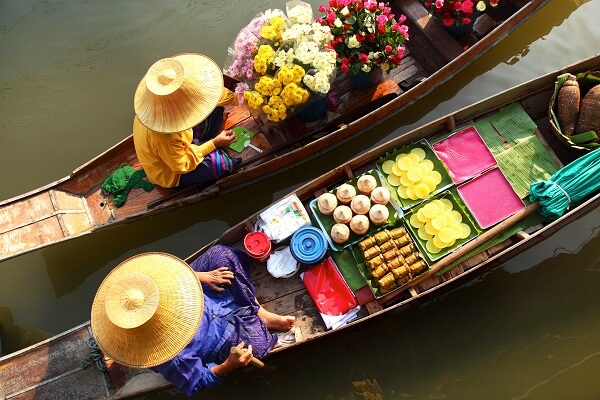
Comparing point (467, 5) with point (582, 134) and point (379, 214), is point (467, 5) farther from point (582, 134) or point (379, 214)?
point (379, 214)

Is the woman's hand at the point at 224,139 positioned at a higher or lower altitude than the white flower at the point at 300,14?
lower

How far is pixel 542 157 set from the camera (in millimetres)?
4609

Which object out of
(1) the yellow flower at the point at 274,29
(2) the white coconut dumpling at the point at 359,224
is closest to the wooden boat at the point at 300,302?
(2) the white coconut dumpling at the point at 359,224

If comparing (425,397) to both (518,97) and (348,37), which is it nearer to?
(518,97)

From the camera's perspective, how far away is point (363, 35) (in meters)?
4.50

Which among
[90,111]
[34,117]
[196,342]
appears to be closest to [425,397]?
[196,342]

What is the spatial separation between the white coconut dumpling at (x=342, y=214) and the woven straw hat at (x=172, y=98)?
1.42m

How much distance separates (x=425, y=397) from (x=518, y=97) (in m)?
3.13

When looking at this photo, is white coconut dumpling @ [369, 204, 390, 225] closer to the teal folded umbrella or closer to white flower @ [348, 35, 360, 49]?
the teal folded umbrella

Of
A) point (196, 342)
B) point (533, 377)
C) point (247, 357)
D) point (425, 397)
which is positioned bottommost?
point (533, 377)

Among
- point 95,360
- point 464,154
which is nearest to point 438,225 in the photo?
point 464,154

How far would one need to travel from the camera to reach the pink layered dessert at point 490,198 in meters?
4.39

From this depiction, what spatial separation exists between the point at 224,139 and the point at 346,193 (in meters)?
1.29

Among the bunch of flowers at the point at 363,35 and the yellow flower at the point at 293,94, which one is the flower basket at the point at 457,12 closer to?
the bunch of flowers at the point at 363,35
